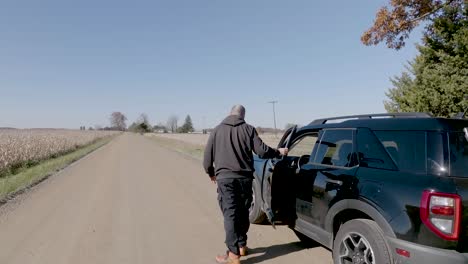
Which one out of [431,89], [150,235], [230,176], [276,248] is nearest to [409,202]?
[230,176]

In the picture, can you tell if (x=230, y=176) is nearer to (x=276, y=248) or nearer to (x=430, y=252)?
(x=276, y=248)

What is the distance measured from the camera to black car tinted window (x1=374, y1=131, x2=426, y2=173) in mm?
3266

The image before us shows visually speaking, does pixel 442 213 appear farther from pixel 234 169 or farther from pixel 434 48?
pixel 434 48

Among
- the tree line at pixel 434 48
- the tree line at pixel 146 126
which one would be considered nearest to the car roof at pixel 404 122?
the tree line at pixel 434 48

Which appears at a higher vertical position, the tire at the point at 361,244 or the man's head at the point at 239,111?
the man's head at the point at 239,111

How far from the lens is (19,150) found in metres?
18.6

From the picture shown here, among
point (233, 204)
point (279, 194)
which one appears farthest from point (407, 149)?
point (279, 194)

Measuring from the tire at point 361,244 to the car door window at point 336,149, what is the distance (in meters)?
0.71

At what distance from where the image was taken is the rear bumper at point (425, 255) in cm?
288

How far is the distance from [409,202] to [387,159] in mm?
574

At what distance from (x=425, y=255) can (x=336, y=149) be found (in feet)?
5.68

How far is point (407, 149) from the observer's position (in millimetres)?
3420

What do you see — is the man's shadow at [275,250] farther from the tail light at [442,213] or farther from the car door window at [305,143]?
the tail light at [442,213]

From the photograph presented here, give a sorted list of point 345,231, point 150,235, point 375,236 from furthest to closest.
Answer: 1. point 150,235
2. point 345,231
3. point 375,236
